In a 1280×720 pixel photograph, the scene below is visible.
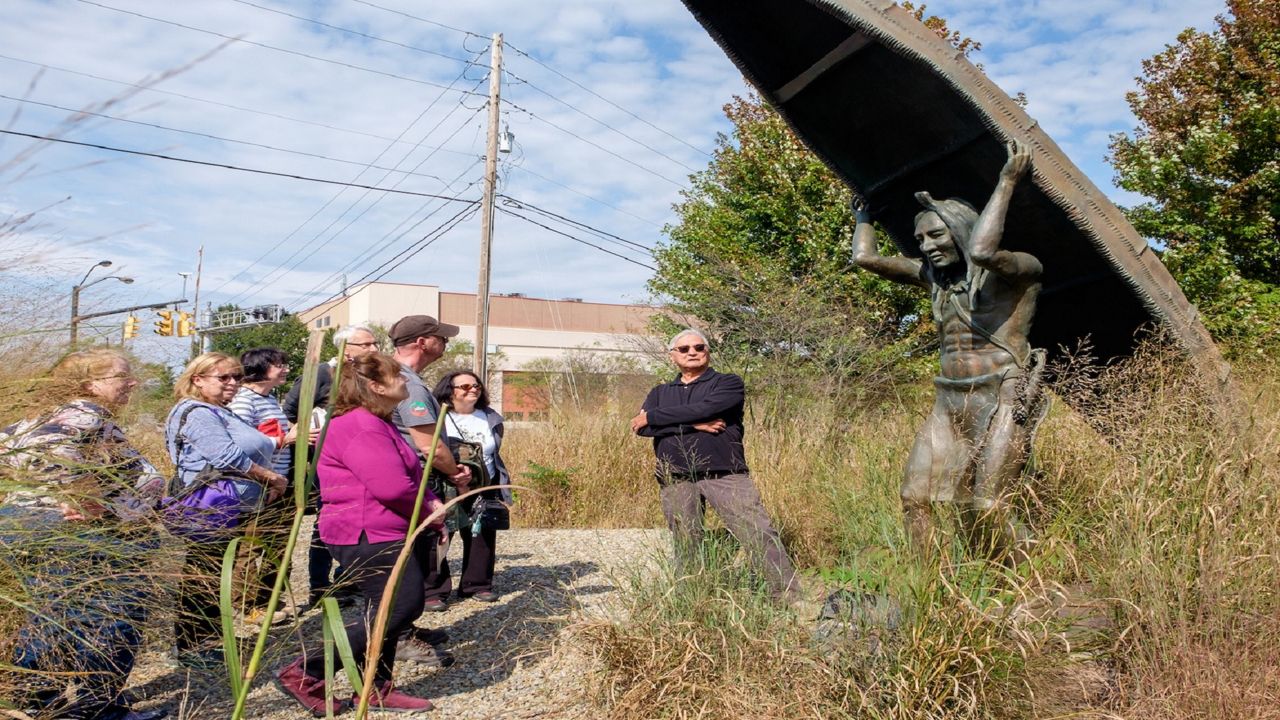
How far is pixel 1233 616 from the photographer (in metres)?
3.12

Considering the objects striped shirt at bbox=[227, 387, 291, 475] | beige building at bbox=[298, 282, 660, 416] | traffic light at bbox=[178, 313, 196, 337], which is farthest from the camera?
beige building at bbox=[298, 282, 660, 416]

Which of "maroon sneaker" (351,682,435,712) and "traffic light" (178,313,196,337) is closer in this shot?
"maroon sneaker" (351,682,435,712)

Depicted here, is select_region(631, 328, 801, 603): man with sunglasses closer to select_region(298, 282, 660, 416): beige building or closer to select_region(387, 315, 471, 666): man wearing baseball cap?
select_region(387, 315, 471, 666): man wearing baseball cap

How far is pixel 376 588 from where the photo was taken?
3766 millimetres

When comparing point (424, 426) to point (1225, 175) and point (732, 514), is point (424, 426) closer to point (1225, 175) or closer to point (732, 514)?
point (732, 514)

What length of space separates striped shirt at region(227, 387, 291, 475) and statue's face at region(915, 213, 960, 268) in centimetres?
355

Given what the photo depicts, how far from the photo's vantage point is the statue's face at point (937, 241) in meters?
4.27

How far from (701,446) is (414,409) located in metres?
1.55

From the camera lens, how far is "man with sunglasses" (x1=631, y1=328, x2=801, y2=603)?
5.02 metres


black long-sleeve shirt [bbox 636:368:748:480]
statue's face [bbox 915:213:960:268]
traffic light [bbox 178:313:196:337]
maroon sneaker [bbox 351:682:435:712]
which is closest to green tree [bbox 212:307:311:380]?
traffic light [bbox 178:313:196:337]

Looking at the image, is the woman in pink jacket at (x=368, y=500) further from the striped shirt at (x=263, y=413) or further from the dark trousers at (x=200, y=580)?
the striped shirt at (x=263, y=413)

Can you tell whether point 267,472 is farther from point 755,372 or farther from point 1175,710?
point 755,372

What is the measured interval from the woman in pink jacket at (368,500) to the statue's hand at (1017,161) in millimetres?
2721

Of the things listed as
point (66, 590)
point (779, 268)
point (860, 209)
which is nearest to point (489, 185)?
point (779, 268)
